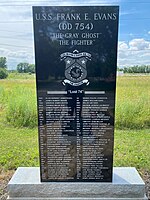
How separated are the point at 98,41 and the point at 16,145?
2.58 m

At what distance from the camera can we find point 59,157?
2230mm

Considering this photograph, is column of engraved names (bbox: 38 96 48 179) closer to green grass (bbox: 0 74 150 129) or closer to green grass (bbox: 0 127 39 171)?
green grass (bbox: 0 127 39 171)

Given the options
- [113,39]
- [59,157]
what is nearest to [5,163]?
[59,157]

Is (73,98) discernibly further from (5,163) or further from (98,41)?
(5,163)

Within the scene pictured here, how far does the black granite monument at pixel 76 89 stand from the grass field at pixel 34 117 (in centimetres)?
141

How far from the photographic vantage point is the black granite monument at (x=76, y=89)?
196 cm

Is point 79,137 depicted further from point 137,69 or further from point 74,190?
point 137,69

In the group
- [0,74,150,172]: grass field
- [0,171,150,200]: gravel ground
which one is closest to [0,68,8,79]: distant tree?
[0,74,150,172]: grass field

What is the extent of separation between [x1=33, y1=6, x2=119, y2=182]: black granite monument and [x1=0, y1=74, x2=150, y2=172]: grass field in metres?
1.41

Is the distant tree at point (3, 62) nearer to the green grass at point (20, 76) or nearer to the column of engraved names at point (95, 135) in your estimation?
the green grass at point (20, 76)

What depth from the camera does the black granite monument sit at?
77.0 inches

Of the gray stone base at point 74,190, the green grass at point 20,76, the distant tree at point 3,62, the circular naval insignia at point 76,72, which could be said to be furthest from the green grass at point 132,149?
the distant tree at point 3,62

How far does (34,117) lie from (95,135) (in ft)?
8.87

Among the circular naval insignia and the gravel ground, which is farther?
the gravel ground
